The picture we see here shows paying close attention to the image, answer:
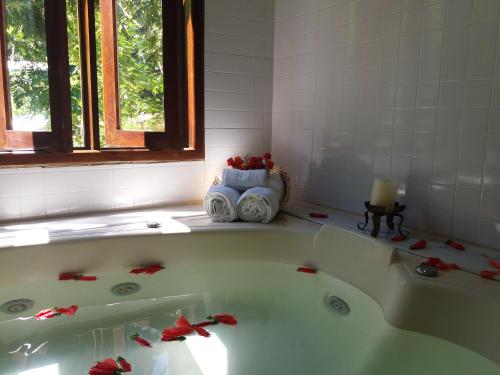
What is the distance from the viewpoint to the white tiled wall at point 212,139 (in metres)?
1.98

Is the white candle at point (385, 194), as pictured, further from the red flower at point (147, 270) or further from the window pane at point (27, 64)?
the window pane at point (27, 64)

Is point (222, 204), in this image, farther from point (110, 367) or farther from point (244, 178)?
point (110, 367)

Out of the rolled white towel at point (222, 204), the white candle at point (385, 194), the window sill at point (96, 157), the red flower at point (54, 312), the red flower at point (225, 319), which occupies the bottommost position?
the red flower at point (225, 319)

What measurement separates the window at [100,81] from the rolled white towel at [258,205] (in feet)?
1.73

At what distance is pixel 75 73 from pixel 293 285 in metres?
1.39

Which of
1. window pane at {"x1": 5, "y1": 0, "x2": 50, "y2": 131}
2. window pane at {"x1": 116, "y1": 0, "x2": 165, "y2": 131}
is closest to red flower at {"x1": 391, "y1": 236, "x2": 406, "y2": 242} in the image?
window pane at {"x1": 116, "y1": 0, "x2": 165, "y2": 131}

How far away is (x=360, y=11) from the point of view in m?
1.99

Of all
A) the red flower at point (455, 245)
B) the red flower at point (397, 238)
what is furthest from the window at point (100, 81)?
the red flower at point (455, 245)

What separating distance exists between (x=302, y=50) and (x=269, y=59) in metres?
0.25

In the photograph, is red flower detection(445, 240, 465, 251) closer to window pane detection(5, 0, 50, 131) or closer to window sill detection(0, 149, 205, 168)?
window sill detection(0, 149, 205, 168)

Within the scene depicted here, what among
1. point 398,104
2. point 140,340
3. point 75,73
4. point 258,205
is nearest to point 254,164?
point 258,205

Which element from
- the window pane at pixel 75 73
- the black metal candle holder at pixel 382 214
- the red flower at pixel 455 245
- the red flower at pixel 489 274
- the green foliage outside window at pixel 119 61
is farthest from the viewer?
the window pane at pixel 75 73

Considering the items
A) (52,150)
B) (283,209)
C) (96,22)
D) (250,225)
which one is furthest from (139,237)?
(96,22)

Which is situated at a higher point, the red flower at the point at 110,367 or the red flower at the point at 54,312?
the red flower at the point at 54,312
